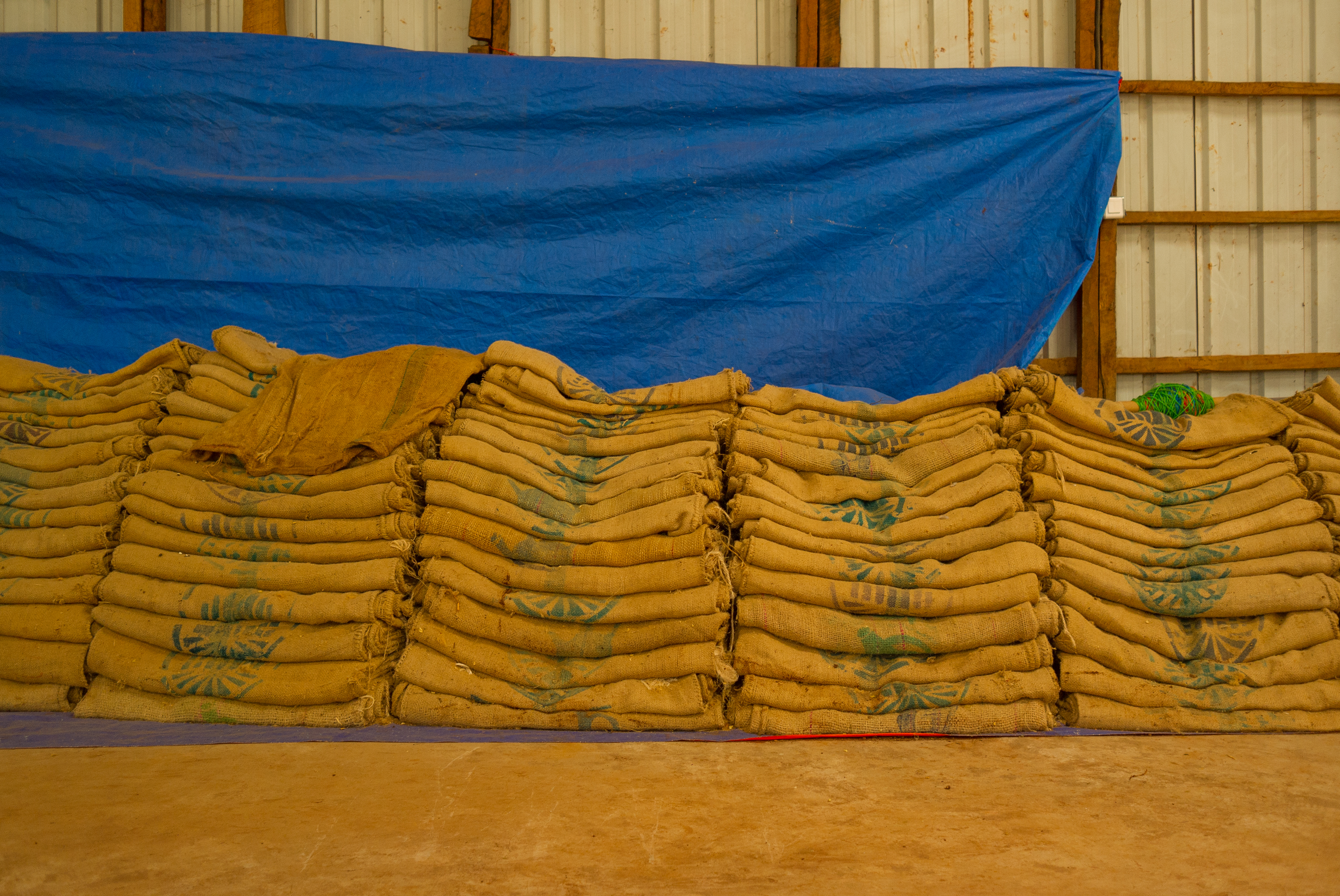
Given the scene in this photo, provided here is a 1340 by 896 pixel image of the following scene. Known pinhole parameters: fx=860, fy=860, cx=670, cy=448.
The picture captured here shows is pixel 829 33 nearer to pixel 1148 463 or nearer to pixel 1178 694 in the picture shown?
pixel 1148 463

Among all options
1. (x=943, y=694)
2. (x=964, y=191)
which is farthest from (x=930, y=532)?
(x=964, y=191)

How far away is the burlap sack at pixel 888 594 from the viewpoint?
213cm

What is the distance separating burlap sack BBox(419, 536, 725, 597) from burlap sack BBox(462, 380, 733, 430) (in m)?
0.47

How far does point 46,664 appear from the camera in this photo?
2.26 metres

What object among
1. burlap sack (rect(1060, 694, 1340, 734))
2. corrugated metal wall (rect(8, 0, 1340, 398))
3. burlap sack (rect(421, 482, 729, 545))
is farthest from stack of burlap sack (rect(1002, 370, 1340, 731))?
corrugated metal wall (rect(8, 0, 1340, 398))

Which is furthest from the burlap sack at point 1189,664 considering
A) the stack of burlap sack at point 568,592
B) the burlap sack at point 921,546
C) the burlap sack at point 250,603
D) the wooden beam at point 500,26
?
the wooden beam at point 500,26

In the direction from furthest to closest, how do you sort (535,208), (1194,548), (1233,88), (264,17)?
(1233,88) → (264,17) → (535,208) → (1194,548)

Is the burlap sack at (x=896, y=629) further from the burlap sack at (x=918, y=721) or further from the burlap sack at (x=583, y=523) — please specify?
the burlap sack at (x=583, y=523)

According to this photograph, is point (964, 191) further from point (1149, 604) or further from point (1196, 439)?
point (1149, 604)

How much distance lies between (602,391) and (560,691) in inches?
35.7

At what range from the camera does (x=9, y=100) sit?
3.08m

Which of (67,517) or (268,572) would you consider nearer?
(268,572)

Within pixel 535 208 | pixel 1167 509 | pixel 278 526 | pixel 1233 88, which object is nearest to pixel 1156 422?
pixel 1167 509

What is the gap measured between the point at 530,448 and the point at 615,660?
0.66 meters
